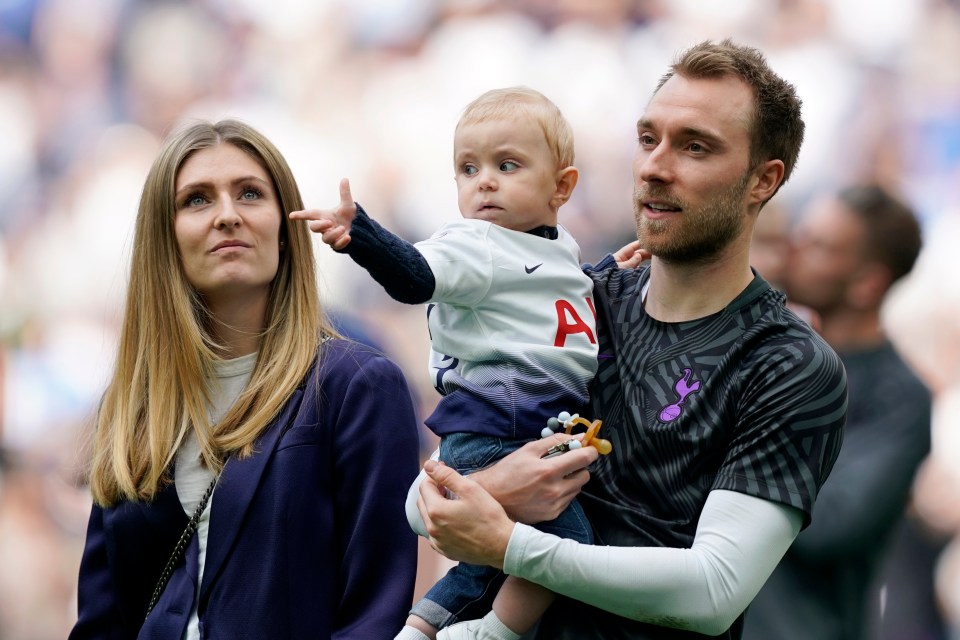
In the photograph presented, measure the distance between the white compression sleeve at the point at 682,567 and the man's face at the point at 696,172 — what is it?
1.57 feet

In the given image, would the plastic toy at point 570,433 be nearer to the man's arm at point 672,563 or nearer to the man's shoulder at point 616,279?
the man's arm at point 672,563

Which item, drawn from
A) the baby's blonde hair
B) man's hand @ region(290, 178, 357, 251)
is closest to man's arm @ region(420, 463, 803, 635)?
man's hand @ region(290, 178, 357, 251)

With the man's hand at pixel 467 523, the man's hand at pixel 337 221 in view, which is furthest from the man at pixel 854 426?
the man's hand at pixel 337 221

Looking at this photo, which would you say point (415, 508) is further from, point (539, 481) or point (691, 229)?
point (691, 229)

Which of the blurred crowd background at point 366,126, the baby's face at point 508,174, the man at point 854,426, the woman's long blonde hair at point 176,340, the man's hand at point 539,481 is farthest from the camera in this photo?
the blurred crowd background at point 366,126

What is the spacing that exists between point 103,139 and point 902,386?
3.51 m

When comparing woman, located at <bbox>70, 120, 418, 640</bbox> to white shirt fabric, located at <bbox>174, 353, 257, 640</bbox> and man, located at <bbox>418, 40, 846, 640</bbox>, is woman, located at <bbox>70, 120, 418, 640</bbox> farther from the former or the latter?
man, located at <bbox>418, 40, 846, 640</bbox>

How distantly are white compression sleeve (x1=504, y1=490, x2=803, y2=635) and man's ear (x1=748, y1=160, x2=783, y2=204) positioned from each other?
23.5 inches

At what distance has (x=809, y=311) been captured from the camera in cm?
428

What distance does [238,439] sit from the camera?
2494 mm

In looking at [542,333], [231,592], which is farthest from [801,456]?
[231,592]

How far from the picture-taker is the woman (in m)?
2.43

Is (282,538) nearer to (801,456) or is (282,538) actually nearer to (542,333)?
(542,333)

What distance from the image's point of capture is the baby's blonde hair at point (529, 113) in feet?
7.93
